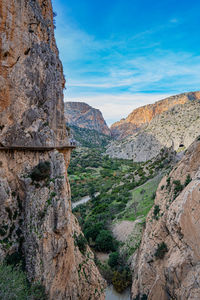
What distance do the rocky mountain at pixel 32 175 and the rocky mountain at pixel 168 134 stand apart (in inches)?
2192

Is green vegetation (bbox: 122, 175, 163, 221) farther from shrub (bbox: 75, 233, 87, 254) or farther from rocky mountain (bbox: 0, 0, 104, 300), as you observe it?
rocky mountain (bbox: 0, 0, 104, 300)

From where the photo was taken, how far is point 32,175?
36.8 ft

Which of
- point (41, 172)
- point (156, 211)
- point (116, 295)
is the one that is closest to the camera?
point (41, 172)

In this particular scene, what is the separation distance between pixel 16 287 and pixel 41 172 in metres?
5.96

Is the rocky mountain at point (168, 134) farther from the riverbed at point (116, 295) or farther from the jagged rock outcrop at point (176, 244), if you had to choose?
the riverbed at point (116, 295)

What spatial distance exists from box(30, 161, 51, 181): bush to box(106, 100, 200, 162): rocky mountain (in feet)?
183

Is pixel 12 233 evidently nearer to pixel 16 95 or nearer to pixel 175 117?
pixel 16 95

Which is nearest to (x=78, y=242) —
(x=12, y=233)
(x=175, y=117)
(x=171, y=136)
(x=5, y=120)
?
(x=12, y=233)

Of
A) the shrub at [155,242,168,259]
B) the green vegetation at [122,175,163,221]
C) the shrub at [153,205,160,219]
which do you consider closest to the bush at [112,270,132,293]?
the shrub at [155,242,168,259]

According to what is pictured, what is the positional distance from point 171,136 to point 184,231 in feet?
225

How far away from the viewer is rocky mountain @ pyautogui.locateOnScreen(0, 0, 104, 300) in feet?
32.9

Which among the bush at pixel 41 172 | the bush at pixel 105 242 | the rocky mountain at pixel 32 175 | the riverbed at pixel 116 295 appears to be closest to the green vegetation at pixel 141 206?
the bush at pixel 105 242

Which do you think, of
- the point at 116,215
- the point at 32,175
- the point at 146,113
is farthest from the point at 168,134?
the point at 146,113

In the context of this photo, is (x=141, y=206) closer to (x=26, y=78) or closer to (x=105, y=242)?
(x=105, y=242)
